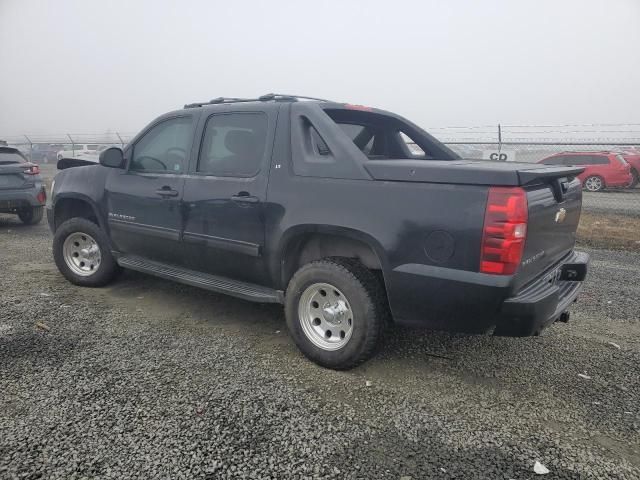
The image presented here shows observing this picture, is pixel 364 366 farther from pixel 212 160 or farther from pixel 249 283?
pixel 212 160

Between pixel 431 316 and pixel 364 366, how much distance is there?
73 centimetres

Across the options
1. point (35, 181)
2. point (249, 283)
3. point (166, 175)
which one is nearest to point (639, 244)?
point (249, 283)

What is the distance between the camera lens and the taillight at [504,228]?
241 centimetres

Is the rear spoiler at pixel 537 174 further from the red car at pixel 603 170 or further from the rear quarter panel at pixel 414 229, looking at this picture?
the red car at pixel 603 170

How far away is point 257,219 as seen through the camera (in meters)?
3.34

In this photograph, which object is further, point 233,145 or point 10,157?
point 10,157

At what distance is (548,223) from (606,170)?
608 inches

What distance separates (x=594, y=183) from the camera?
52.1 feet

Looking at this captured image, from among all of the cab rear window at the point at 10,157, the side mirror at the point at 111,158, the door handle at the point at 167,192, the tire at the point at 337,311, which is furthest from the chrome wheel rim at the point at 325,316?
the cab rear window at the point at 10,157

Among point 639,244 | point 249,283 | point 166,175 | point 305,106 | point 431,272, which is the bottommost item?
point 639,244

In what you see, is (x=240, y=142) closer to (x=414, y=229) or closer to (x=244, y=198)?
(x=244, y=198)

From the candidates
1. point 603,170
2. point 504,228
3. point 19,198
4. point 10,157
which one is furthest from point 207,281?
point 603,170

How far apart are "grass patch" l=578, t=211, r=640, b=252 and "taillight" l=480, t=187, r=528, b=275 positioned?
19.0 ft

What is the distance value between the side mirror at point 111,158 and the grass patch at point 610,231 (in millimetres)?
6998
